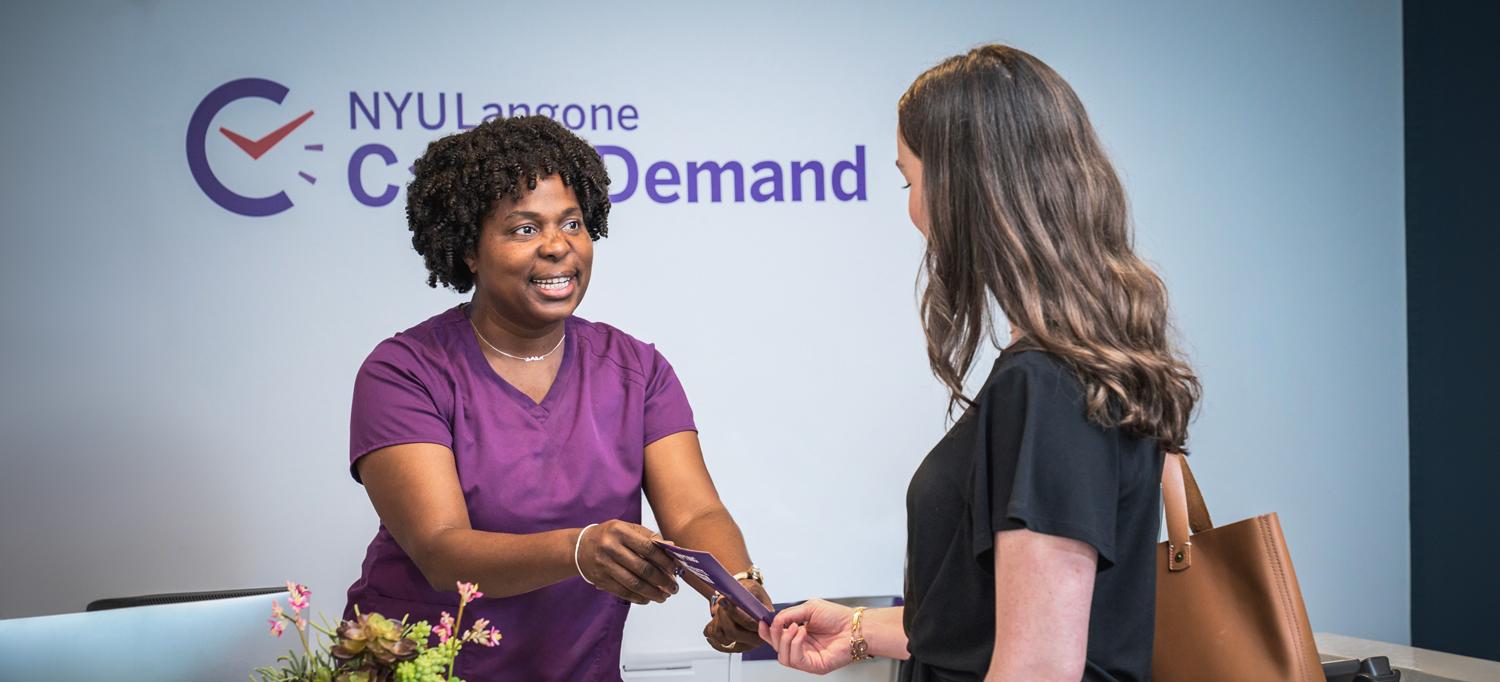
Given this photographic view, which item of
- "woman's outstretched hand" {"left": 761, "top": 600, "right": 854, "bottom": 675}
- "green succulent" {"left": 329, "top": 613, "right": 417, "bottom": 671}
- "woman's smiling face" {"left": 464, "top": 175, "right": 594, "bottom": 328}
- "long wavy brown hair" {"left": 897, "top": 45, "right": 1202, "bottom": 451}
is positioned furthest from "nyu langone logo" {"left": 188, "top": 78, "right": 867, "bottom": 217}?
"green succulent" {"left": 329, "top": 613, "right": 417, "bottom": 671}

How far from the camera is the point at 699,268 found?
3973 mm

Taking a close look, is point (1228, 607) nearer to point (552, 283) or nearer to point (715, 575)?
point (715, 575)

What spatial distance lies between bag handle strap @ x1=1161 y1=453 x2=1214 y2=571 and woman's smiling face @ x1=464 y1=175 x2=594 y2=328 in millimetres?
1040

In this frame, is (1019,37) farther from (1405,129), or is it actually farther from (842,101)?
(1405,129)

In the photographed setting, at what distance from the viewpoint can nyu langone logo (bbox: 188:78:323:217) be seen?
12.3 feet

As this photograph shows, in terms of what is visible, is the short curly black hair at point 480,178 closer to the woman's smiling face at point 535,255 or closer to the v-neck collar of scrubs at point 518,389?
the woman's smiling face at point 535,255

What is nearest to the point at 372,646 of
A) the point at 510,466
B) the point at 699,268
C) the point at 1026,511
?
the point at 1026,511

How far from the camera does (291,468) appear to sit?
3.77 m

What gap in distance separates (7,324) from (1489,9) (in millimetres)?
4687

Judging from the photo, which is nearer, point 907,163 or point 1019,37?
point 907,163

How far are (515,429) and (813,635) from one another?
0.67 m

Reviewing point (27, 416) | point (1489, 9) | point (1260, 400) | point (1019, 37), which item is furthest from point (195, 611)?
point (1489, 9)

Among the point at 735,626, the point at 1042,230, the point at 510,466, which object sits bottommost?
the point at 735,626

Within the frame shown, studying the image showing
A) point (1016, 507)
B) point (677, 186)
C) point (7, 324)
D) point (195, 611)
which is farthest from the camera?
point (677, 186)
